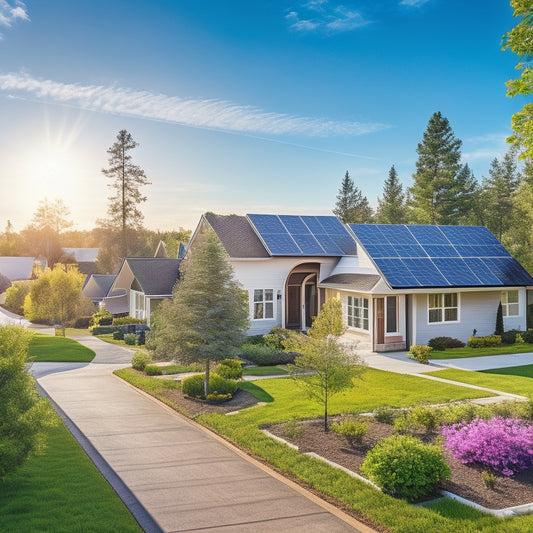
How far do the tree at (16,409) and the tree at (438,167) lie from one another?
5440 cm

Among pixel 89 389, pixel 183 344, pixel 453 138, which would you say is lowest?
pixel 89 389

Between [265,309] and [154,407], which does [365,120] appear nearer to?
[265,309]

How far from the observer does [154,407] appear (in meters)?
15.8

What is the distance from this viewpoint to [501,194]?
61.2 m

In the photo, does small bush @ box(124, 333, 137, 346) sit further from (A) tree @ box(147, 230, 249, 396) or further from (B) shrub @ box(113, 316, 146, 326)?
(A) tree @ box(147, 230, 249, 396)

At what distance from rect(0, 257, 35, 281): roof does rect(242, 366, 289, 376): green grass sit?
6976 cm

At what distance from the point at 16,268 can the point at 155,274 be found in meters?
57.6

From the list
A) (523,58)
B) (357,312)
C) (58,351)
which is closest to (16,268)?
(58,351)

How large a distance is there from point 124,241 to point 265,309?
128 ft

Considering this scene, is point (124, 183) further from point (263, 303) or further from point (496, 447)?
point (496, 447)

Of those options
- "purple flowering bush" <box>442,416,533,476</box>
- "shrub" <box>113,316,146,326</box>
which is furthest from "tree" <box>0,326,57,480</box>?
"shrub" <box>113,316,146,326</box>

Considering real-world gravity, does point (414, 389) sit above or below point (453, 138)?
below

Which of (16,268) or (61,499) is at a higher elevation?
(16,268)

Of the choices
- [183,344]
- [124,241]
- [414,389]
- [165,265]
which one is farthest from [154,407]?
[124,241]
